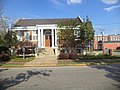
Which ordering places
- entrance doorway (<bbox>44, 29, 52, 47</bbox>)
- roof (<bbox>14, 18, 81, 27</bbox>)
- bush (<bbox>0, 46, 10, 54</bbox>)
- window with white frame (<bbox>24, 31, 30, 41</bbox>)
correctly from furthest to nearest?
roof (<bbox>14, 18, 81, 27</bbox>)
entrance doorway (<bbox>44, 29, 52, 47</bbox>)
window with white frame (<bbox>24, 31, 30, 41</bbox>)
bush (<bbox>0, 46, 10, 54</bbox>)

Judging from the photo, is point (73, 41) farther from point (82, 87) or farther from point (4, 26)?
point (82, 87)

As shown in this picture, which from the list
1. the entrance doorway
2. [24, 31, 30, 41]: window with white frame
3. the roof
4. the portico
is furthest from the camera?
the roof

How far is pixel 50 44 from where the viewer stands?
44125 mm

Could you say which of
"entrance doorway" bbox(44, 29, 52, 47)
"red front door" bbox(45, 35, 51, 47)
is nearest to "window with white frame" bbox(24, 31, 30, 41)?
"entrance doorway" bbox(44, 29, 52, 47)

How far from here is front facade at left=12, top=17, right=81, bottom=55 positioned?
136ft

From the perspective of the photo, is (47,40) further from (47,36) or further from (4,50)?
(4,50)

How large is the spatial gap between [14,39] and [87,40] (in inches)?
427

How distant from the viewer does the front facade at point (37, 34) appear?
136 ft

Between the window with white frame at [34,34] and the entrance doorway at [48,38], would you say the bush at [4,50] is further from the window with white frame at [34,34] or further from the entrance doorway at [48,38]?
the entrance doorway at [48,38]

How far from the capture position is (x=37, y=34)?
43.1m

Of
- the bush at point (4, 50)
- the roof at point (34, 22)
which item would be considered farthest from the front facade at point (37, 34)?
the bush at point (4, 50)

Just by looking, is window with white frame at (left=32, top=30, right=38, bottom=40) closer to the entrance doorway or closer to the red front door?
the entrance doorway

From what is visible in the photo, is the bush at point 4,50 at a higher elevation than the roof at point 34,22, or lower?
lower

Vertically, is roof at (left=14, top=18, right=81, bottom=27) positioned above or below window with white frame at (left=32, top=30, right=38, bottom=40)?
above
